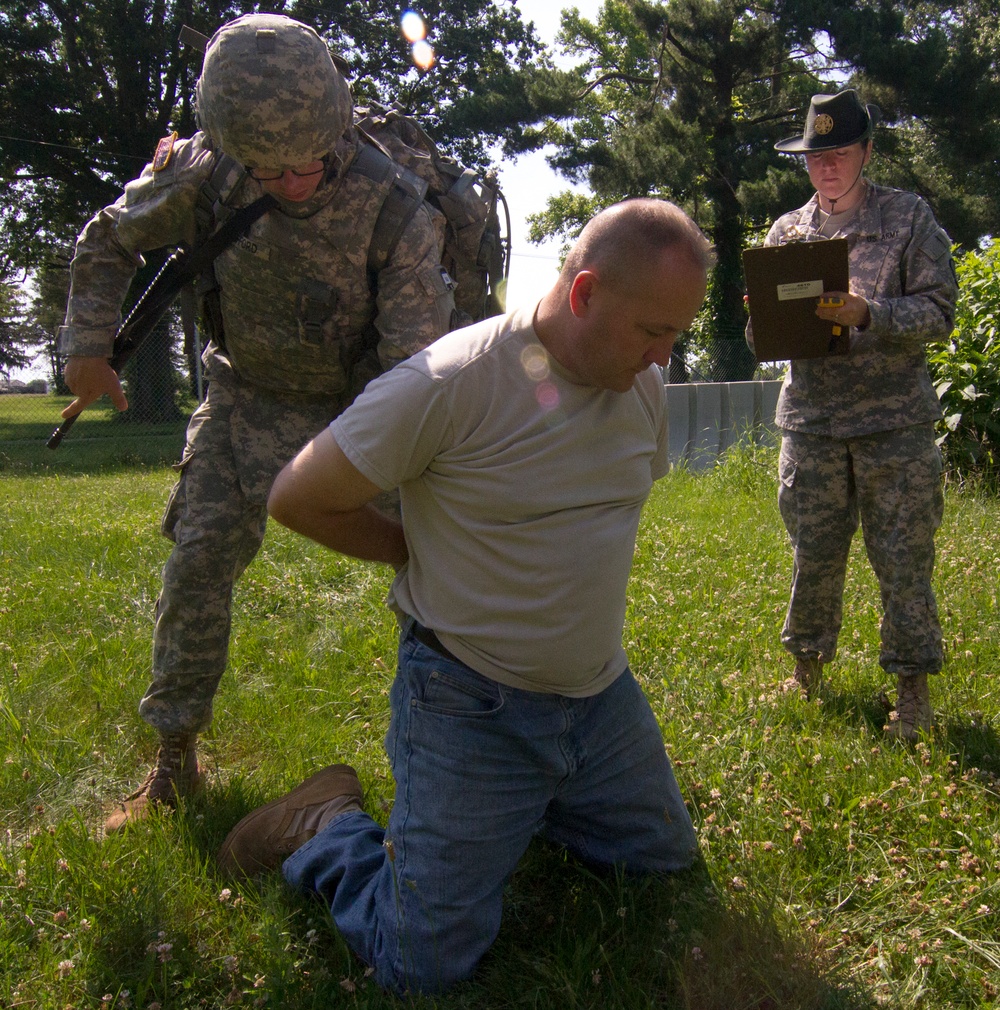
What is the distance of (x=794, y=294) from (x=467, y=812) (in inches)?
84.0

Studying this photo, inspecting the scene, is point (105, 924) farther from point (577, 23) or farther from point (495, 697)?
point (577, 23)

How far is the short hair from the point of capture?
1985 millimetres

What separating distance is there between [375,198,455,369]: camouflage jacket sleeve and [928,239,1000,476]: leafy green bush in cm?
566

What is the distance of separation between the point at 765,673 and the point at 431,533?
1.92m

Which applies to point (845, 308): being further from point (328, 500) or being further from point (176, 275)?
point (176, 275)

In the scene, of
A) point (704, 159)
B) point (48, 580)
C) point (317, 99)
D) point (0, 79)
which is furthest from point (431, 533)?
point (0, 79)

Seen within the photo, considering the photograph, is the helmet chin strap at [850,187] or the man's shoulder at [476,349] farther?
the helmet chin strap at [850,187]

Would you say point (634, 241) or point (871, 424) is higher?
point (634, 241)

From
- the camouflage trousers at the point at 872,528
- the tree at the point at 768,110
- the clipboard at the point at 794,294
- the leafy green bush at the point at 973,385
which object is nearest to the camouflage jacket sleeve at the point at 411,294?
the clipboard at the point at 794,294

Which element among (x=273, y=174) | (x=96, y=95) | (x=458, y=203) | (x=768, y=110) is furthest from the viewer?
(x=96, y=95)

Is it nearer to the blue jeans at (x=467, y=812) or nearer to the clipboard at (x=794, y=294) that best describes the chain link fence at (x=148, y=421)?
the clipboard at (x=794, y=294)

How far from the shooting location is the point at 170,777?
2.94 m

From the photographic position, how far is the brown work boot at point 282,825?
2572 millimetres

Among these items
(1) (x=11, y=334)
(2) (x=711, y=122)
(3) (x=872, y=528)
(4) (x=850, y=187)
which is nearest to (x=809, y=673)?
(3) (x=872, y=528)
